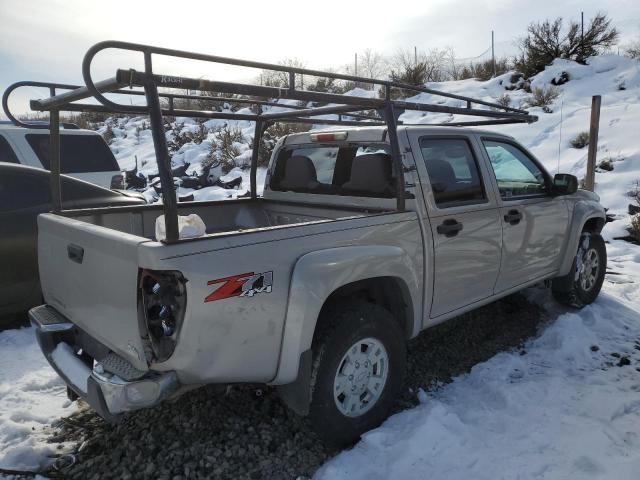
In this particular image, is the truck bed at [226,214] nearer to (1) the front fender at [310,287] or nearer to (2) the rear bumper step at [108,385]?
(1) the front fender at [310,287]

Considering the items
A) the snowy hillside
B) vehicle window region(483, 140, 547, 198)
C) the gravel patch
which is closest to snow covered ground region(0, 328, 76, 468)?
the gravel patch

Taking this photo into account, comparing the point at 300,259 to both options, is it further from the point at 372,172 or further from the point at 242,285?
the point at 372,172

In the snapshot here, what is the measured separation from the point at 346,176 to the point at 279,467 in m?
2.16

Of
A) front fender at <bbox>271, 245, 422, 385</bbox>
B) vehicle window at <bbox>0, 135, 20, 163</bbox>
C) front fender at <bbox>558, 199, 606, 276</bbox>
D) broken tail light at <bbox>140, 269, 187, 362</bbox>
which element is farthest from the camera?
vehicle window at <bbox>0, 135, 20, 163</bbox>

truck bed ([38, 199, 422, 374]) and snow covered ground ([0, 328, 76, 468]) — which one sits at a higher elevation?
truck bed ([38, 199, 422, 374])

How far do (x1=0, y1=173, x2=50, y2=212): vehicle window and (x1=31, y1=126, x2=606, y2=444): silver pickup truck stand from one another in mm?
1457

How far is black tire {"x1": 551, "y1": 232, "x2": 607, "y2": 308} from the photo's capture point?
4840mm

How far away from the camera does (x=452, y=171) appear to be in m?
3.57

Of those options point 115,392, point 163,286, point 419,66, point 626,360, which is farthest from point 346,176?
point 419,66

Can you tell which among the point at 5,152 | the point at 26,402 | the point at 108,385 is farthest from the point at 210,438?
the point at 5,152

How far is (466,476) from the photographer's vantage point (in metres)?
2.54

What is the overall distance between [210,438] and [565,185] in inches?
140

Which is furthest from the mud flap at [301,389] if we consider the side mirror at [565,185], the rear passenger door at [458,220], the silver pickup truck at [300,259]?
the side mirror at [565,185]

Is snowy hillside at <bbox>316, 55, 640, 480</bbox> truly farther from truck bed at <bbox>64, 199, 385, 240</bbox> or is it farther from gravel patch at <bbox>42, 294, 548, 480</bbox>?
truck bed at <bbox>64, 199, 385, 240</bbox>
